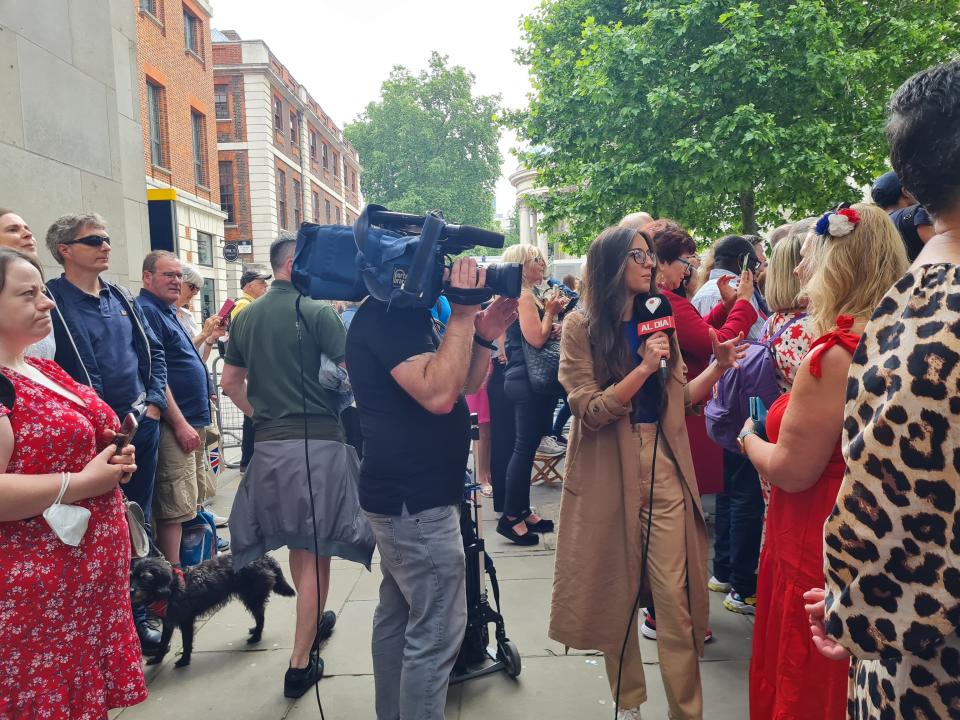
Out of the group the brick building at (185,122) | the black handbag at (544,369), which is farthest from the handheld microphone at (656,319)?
the brick building at (185,122)

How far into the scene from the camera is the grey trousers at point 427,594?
2.43 meters

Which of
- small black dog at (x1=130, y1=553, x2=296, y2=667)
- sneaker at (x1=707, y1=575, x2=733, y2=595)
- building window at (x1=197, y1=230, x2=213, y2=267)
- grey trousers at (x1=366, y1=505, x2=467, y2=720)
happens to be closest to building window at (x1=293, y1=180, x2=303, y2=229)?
building window at (x1=197, y1=230, x2=213, y2=267)

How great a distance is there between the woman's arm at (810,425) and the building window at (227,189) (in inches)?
1298

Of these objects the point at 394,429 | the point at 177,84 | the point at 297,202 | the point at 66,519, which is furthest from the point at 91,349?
the point at 297,202

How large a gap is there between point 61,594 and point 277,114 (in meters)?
36.0

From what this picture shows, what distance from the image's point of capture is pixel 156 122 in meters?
Result: 21.5

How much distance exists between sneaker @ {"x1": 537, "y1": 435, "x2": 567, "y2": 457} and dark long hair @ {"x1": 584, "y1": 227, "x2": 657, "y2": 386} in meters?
4.20

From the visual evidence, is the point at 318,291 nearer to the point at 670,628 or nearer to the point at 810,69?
the point at 670,628

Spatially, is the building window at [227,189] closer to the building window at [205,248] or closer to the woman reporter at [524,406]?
the building window at [205,248]

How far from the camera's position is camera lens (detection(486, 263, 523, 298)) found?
7.36 feet

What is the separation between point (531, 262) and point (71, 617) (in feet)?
12.4

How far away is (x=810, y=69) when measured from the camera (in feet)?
44.1

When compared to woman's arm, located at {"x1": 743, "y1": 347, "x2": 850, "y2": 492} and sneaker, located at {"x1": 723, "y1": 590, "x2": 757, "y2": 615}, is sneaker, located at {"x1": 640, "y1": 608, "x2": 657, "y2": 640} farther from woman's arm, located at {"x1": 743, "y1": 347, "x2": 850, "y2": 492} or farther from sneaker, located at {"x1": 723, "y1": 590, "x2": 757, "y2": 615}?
woman's arm, located at {"x1": 743, "y1": 347, "x2": 850, "y2": 492}

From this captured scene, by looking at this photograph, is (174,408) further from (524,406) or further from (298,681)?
(524,406)
